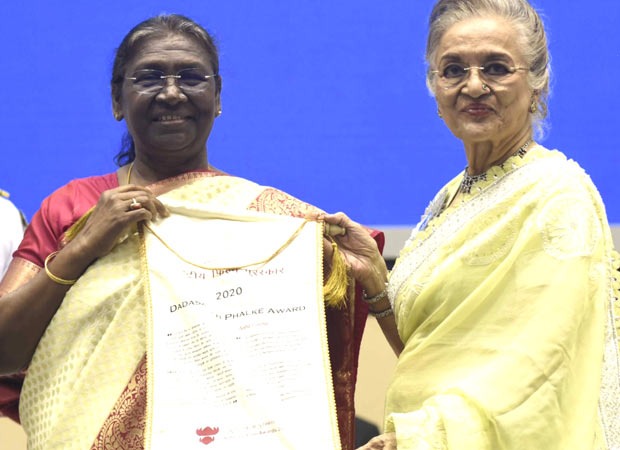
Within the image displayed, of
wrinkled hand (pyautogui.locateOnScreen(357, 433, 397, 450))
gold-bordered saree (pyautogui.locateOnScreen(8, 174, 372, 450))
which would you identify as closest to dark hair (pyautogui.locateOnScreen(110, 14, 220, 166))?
gold-bordered saree (pyautogui.locateOnScreen(8, 174, 372, 450))

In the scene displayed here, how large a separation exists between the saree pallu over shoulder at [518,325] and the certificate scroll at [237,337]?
25 centimetres

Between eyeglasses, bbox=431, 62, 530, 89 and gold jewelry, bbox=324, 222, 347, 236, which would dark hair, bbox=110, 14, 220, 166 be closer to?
gold jewelry, bbox=324, 222, 347, 236

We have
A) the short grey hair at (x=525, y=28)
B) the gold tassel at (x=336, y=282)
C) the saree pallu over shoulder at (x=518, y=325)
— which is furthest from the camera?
the gold tassel at (x=336, y=282)

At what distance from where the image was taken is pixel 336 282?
3.24 metres

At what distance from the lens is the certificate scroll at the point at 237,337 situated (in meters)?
3.00

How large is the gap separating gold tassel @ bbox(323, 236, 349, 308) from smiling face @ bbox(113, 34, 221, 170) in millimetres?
491

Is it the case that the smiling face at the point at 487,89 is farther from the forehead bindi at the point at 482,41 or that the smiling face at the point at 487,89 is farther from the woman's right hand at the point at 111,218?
the woman's right hand at the point at 111,218

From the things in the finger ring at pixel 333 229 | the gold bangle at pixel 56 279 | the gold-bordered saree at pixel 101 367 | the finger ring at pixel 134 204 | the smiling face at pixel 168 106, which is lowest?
the gold-bordered saree at pixel 101 367

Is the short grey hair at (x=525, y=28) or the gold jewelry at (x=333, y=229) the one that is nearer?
the short grey hair at (x=525, y=28)

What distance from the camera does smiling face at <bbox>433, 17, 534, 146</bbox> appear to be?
309 centimetres

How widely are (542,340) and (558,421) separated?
0.61 feet

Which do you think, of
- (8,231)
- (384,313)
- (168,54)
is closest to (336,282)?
(384,313)

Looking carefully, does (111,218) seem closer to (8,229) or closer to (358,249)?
(358,249)

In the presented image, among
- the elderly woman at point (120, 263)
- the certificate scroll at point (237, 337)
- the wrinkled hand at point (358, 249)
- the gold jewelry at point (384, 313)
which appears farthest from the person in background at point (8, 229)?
the gold jewelry at point (384, 313)
